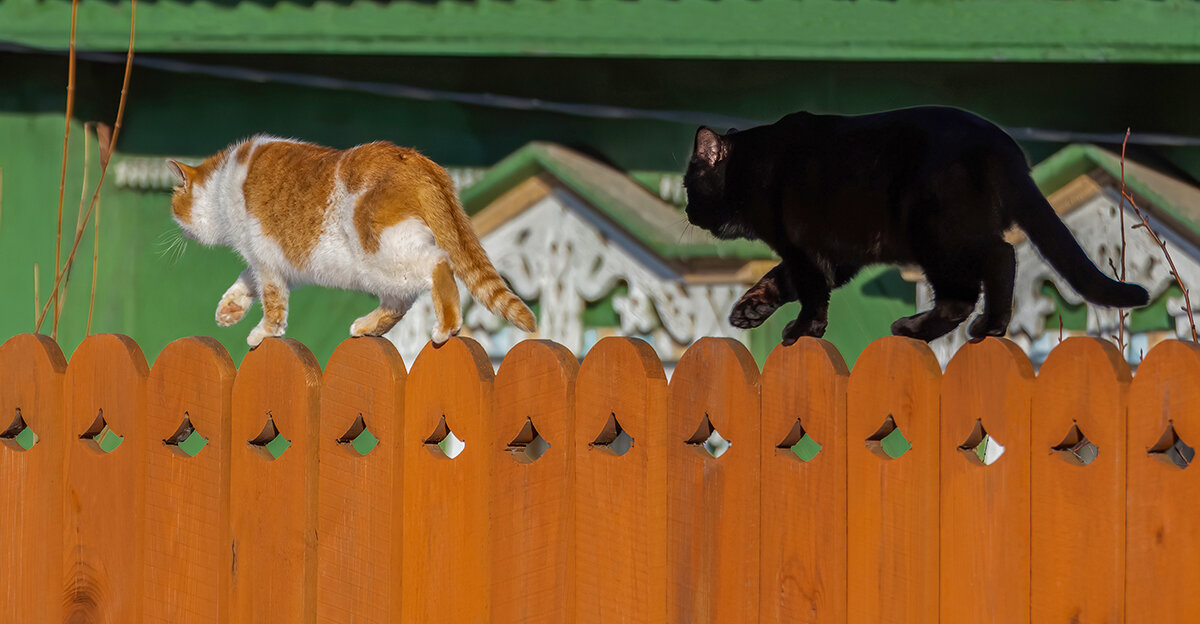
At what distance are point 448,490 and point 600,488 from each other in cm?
31

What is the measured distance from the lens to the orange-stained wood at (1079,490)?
2.10 metres

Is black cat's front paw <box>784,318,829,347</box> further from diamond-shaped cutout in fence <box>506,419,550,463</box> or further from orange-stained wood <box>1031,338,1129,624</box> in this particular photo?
diamond-shaped cutout in fence <box>506,419,550,463</box>

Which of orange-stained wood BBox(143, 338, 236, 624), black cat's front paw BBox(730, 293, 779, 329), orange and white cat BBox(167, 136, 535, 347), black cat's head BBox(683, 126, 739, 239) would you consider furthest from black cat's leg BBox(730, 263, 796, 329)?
orange-stained wood BBox(143, 338, 236, 624)

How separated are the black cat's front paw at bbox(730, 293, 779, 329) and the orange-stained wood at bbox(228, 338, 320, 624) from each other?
937 mm

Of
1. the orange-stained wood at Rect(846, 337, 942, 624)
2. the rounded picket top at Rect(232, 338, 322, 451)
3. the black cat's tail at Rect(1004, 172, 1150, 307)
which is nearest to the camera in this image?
the black cat's tail at Rect(1004, 172, 1150, 307)

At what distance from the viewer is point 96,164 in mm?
5465

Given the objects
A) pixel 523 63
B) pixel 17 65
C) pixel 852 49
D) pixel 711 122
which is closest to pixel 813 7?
pixel 852 49

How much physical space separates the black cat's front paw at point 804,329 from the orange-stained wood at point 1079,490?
361 mm

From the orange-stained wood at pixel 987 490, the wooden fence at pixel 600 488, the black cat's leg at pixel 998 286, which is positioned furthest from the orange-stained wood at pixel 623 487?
the black cat's leg at pixel 998 286

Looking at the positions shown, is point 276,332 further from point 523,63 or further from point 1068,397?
point 523,63

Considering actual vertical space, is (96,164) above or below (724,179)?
above

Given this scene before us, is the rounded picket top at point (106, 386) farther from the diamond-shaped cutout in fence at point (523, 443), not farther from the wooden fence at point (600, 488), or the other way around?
the diamond-shaped cutout in fence at point (523, 443)

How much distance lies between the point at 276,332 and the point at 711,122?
109 inches

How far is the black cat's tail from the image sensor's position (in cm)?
194
